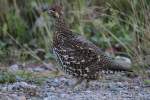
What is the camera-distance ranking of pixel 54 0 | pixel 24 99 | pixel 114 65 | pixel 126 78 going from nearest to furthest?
pixel 24 99
pixel 114 65
pixel 126 78
pixel 54 0

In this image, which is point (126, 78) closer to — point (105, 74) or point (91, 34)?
point (105, 74)

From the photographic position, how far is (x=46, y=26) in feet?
30.7

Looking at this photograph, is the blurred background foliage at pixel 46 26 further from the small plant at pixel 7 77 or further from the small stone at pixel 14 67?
the small plant at pixel 7 77

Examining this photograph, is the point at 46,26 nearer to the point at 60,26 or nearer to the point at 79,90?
the point at 60,26

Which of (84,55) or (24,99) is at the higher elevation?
Answer: (84,55)

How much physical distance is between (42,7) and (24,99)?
3695mm

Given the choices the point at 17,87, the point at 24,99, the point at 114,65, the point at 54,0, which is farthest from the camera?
the point at 54,0

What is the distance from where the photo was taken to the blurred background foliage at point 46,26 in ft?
29.3

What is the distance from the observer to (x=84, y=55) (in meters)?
6.93

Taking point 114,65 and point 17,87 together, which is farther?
point 114,65

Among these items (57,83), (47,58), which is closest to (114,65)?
(57,83)

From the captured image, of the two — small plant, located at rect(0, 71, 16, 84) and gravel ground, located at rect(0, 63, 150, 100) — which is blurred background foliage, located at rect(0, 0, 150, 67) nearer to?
gravel ground, located at rect(0, 63, 150, 100)

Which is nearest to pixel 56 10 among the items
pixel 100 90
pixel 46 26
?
pixel 100 90

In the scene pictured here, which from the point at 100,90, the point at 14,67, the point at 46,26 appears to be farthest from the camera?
the point at 46,26
